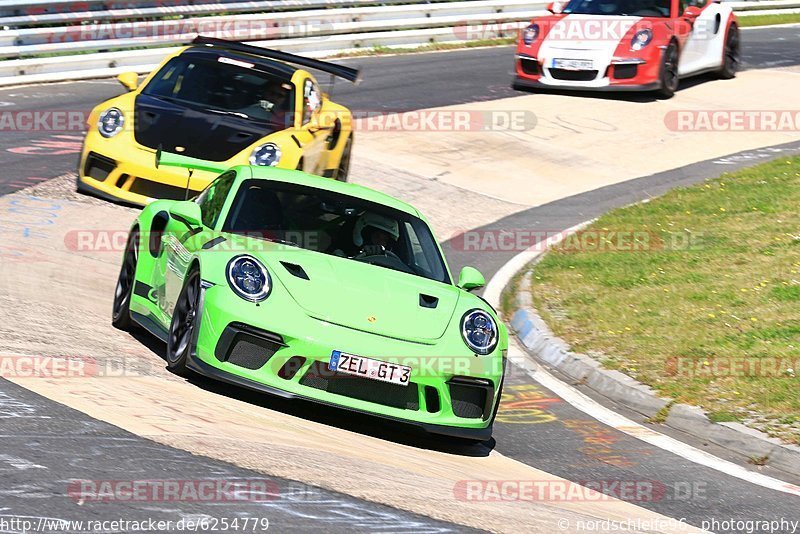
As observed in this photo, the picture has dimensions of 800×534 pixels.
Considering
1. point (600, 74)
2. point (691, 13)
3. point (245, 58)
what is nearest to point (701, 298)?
point (245, 58)

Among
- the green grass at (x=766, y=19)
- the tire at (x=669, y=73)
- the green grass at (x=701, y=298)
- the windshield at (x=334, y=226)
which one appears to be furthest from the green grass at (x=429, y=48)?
the windshield at (x=334, y=226)

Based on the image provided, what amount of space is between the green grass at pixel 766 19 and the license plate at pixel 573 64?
11.2 m

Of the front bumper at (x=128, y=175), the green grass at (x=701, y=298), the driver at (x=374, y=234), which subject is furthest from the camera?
the front bumper at (x=128, y=175)

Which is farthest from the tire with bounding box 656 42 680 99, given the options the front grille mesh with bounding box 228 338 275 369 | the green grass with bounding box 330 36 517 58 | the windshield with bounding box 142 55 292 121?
the front grille mesh with bounding box 228 338 275 369

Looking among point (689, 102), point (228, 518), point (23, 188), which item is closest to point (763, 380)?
point (228, 518)

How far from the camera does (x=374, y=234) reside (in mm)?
8172

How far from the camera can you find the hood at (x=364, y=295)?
711cm

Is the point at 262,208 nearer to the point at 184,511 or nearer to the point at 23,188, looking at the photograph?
the point at 184,511

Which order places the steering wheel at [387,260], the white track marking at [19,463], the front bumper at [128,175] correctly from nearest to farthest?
the white track marking at [19,463] → the steering wheel at [387,260] → the front bumper at [128,175]

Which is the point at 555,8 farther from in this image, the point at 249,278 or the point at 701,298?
the point at 249,278

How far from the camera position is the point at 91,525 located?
459 cm

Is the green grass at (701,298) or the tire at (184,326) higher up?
the tire at (184,326)

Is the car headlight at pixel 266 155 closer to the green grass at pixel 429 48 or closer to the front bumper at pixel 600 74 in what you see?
the front bumper at pixel 600 74

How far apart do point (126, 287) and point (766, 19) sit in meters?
24.0
